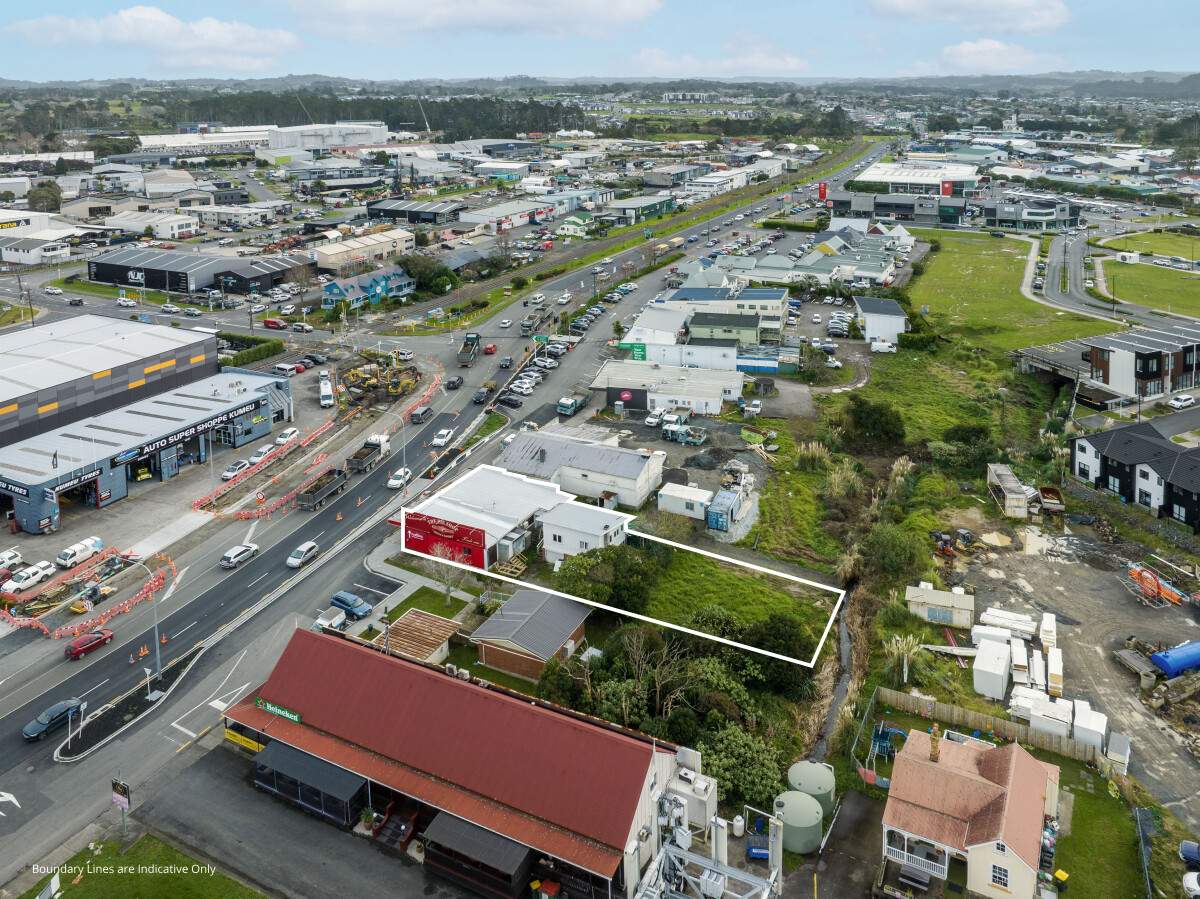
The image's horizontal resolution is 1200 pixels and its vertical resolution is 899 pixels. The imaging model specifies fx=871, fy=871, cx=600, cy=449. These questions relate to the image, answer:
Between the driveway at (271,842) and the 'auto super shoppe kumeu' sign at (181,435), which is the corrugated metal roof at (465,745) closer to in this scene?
the driveway at (271,842)

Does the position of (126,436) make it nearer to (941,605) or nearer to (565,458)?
(565,458)

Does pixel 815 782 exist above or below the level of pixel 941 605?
below

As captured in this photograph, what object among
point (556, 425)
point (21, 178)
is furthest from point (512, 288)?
point (21, 178)

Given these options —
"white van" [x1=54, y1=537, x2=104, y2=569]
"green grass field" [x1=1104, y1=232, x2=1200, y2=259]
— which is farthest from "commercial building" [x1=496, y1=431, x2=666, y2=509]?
"green grass field" [x1=1104, y1=232, x2=1200, y2=259]

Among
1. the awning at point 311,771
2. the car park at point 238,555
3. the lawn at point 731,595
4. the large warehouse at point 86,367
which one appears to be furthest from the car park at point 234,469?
the lawn at point 731,595

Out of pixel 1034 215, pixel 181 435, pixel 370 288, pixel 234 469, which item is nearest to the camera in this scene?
pixel 181 435

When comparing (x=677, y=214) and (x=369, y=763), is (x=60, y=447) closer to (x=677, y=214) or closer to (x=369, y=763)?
(x=369, y=763)

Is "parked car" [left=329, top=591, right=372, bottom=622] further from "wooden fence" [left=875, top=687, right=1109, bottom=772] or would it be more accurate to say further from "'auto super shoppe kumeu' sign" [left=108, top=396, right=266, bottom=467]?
"wooden fence" [left=875, top=687, right=1109, bottom=772]

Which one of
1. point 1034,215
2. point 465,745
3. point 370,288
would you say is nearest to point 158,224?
point 370,288
